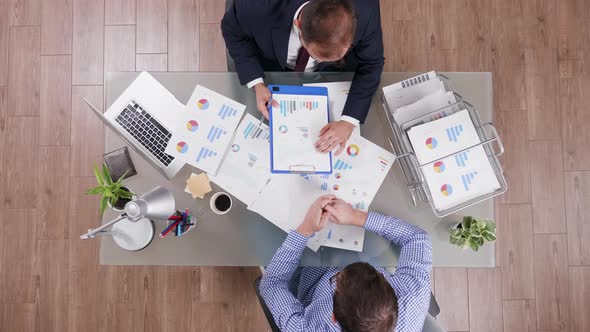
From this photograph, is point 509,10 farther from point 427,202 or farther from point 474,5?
point 427,202

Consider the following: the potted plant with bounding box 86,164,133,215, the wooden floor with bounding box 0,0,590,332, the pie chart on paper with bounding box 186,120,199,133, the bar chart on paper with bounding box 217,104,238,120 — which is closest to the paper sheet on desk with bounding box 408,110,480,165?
the bar chart on paper with bounding box 217,104,238,120

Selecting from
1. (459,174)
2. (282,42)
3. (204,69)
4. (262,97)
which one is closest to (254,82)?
(262,97)

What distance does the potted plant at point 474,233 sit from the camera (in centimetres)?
130

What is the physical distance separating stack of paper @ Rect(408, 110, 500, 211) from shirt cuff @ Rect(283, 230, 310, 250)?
17.4 inches

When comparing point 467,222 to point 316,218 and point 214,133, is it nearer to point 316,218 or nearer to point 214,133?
point 316,218

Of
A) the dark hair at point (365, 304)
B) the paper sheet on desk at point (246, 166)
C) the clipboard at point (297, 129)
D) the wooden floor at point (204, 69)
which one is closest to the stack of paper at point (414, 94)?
the clipboard at point (297, 129)

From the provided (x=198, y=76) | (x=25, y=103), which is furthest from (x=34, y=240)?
(x=198, y=76)

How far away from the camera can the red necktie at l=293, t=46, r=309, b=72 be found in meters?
1.38

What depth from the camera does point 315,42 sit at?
1.13m

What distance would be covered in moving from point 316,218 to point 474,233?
52 cm

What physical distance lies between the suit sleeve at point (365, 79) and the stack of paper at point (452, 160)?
18 cm

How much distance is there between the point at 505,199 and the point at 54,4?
8.93 ft

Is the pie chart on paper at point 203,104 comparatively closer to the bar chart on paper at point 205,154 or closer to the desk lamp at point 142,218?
the bar chart on paper at point 205,154

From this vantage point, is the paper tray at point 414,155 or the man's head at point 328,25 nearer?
the man's head at point 328,25
